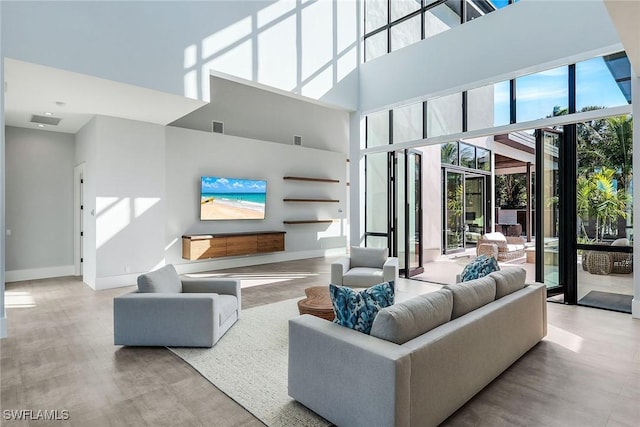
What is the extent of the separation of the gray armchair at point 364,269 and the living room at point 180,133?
0.89m

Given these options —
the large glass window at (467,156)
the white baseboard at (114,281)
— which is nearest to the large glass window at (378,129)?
the large glass window at (467,156)

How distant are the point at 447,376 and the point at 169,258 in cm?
636

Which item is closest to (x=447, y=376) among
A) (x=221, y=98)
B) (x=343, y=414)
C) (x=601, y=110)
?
(x=343, y=414)

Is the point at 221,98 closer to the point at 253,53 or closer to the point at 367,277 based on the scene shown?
the point at 253,53

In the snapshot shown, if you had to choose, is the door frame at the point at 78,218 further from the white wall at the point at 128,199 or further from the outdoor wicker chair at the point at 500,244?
the outdoor wicker chair at the point at 500,244

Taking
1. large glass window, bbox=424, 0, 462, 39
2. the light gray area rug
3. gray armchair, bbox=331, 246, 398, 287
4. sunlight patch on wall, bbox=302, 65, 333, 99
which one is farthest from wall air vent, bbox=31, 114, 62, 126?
large glass window, bbox=424, 0, 462, 39

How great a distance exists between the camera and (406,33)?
7.05 meters

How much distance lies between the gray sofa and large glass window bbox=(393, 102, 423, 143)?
428 centimetres

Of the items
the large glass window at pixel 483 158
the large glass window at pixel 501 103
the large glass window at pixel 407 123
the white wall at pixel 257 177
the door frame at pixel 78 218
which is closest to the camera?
the large glass window at pixel 501 103

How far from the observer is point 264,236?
8555mm

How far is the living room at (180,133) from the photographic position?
13.5 ft

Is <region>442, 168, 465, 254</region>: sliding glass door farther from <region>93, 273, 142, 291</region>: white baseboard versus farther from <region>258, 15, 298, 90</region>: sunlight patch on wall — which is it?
<region>93, 273, 142, 291</region>: white baseboard

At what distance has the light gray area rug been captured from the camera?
8.10 ft

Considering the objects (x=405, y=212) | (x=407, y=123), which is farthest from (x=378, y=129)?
(x=405, y=212)
